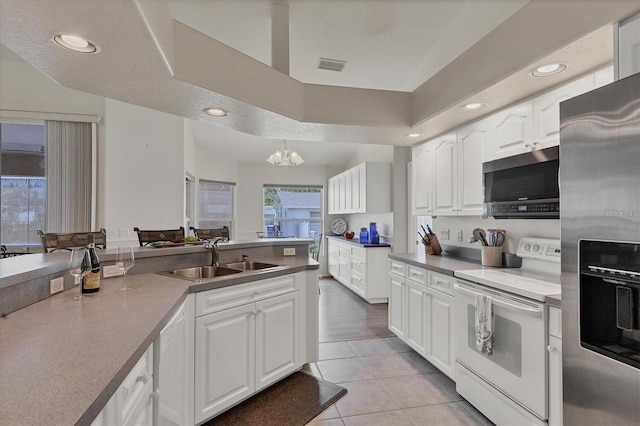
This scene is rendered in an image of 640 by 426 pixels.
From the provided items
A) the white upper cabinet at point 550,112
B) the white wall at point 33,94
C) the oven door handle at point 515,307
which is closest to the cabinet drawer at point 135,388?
the oven door handle at point 515,307

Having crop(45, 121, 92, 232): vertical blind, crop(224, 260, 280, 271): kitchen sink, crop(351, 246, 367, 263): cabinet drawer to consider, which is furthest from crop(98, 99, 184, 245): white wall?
crop(351, 246, 367, 263): cabinet drawer

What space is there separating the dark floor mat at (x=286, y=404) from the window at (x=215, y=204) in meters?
4.26

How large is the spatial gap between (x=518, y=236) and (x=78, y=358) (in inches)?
112

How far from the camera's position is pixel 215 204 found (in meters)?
6.52

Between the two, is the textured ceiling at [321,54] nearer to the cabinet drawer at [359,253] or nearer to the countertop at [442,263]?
the countertop at [442,263]

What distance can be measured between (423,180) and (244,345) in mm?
2442

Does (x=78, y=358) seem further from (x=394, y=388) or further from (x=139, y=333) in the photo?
(x=394, y=388)

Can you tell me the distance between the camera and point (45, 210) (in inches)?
152

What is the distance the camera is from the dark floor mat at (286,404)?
2170 mm

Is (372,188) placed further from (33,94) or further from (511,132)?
(33,94)

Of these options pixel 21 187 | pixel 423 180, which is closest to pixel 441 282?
pixel 423 180

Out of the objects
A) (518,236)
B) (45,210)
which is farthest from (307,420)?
(45,210)

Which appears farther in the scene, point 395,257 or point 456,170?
point 395,257

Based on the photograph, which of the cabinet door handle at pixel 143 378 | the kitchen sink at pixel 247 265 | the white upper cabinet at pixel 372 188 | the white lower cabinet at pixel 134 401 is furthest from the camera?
the white upper cabinet at pixel 372 188
